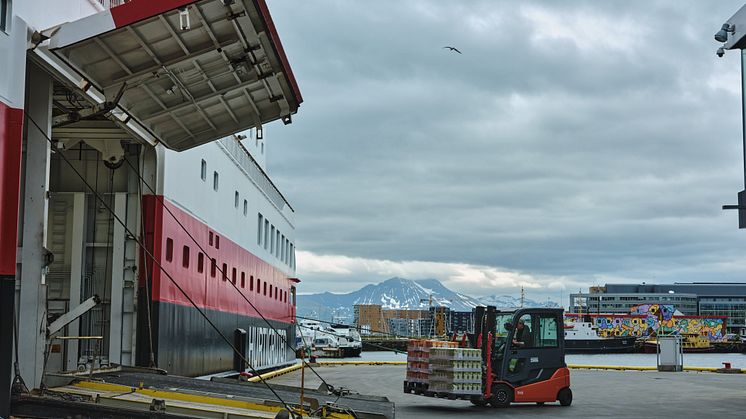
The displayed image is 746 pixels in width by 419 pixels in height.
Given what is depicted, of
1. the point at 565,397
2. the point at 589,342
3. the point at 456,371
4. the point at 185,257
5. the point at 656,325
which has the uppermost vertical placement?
the point at 185,257

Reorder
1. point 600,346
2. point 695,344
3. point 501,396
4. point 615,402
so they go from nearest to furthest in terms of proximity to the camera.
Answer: point 501,396
point 615,402
point 600,346
point 695,344

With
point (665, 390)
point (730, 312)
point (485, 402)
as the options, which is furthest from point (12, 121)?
point (730, 312)

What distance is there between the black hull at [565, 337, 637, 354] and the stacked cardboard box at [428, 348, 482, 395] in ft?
243

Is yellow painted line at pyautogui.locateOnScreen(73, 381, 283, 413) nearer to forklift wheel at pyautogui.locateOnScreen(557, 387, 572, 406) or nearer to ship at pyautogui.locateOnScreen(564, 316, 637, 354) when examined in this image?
forklift wheel at pyautogui.locateOnScreen(557, 387, 572, 406)

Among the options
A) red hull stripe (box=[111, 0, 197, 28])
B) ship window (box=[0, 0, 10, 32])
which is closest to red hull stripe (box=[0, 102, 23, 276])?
ship window (box=[0, 0, 10, 32])

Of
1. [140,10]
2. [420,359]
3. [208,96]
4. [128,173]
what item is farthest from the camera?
[420,359]

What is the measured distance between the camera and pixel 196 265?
2108 cm

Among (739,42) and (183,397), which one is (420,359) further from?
(739,42)

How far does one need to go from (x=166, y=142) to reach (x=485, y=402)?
32.3 feet

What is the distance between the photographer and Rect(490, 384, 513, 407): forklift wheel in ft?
67.4

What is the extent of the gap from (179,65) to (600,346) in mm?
86610

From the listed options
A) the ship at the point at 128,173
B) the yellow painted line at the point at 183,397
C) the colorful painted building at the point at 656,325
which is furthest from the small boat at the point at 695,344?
the yellow painted line at the point at 183,397

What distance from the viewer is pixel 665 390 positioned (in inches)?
1095

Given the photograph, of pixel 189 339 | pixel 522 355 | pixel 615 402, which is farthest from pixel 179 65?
pixel 615 402
